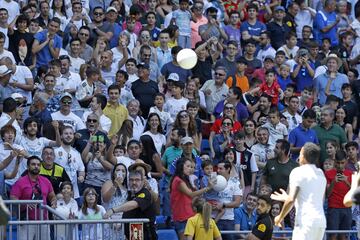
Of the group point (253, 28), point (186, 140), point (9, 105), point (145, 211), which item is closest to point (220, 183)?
point (186, 140)

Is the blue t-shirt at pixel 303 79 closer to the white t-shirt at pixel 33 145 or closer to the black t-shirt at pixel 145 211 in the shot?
the white t-shirt at pixel 33 145

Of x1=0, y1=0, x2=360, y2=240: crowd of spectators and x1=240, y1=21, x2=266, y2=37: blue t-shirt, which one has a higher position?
x1=240, y1=21, x2=266, y2=37: blue t-shirt

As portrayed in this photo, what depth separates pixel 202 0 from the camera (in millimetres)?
28203

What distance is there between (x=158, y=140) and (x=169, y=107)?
1.38 metres

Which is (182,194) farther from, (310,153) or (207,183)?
(310,153)

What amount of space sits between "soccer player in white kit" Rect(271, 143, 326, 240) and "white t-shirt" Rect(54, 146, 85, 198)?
583cm

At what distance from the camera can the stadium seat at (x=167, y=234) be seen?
20.8 metres

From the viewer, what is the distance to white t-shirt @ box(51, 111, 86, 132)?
2188 cm

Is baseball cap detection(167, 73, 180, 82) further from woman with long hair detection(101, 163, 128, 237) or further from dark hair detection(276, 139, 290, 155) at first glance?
woman with long hair detection(101, 163, 128, 237)

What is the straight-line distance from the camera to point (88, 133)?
856 inches

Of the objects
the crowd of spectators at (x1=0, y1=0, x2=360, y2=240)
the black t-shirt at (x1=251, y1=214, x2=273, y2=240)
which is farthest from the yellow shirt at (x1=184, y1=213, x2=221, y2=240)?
the black t-shirt at (x1=251, y1=214, x2=273, y2=240)

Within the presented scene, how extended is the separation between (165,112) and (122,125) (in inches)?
47.7

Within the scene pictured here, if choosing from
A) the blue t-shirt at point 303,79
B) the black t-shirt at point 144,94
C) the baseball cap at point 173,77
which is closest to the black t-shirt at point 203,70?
the baseball cap at point 173,77

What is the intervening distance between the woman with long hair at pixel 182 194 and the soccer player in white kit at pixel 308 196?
4.80 meters
